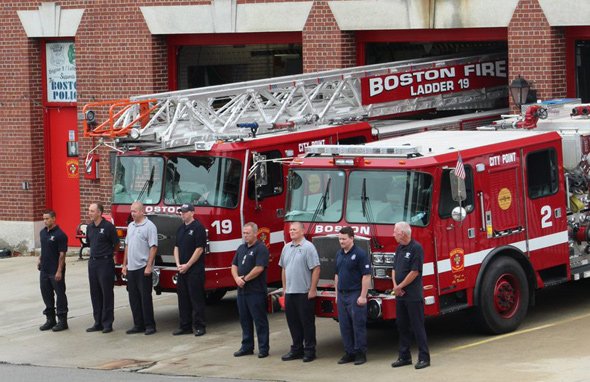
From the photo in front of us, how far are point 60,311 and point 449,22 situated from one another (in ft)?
25.3

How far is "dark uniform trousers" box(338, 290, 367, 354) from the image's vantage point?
Answer: 14031 millimetres

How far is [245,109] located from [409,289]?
189 inches

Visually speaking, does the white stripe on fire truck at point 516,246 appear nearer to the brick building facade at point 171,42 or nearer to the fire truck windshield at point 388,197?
the fire truck windshield at point 388,197

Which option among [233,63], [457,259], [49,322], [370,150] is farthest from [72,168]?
[457,259]

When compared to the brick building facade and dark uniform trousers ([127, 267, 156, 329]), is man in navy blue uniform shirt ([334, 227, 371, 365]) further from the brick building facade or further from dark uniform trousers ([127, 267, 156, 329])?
the brick building facade

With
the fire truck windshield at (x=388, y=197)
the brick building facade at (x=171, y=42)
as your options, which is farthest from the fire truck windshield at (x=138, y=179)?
the brick building facade at (x=171, y=42)

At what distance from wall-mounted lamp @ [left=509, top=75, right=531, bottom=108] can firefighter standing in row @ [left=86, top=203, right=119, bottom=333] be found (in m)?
6.55

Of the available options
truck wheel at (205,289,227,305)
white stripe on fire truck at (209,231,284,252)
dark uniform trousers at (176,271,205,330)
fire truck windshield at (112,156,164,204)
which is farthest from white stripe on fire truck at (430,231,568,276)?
truck wheel at (205,289,227,305)

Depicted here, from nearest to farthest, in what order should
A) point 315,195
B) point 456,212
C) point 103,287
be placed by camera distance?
point 456,212 → point 315,195 → point 103,287

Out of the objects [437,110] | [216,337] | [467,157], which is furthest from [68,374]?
[437,110]

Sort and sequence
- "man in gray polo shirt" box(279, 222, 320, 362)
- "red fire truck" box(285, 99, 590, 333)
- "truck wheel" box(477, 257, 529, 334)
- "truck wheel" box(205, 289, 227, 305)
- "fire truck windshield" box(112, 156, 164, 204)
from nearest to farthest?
1. "man in gray polo shirt" box(279, 222, 320, 362)
2. "red fire truck" box(285, 99, 590, 333)
3. "truck wheel" box(477, 257, 529, 334)
4. "fire truck windshield" box(112, 156, 164, 204)
5. "truck wheel" box(205, 289, 227, 305)

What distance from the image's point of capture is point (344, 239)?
550 inches

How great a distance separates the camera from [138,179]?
17.1 meters

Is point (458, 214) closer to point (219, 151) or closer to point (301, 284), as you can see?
point (301, 284)
